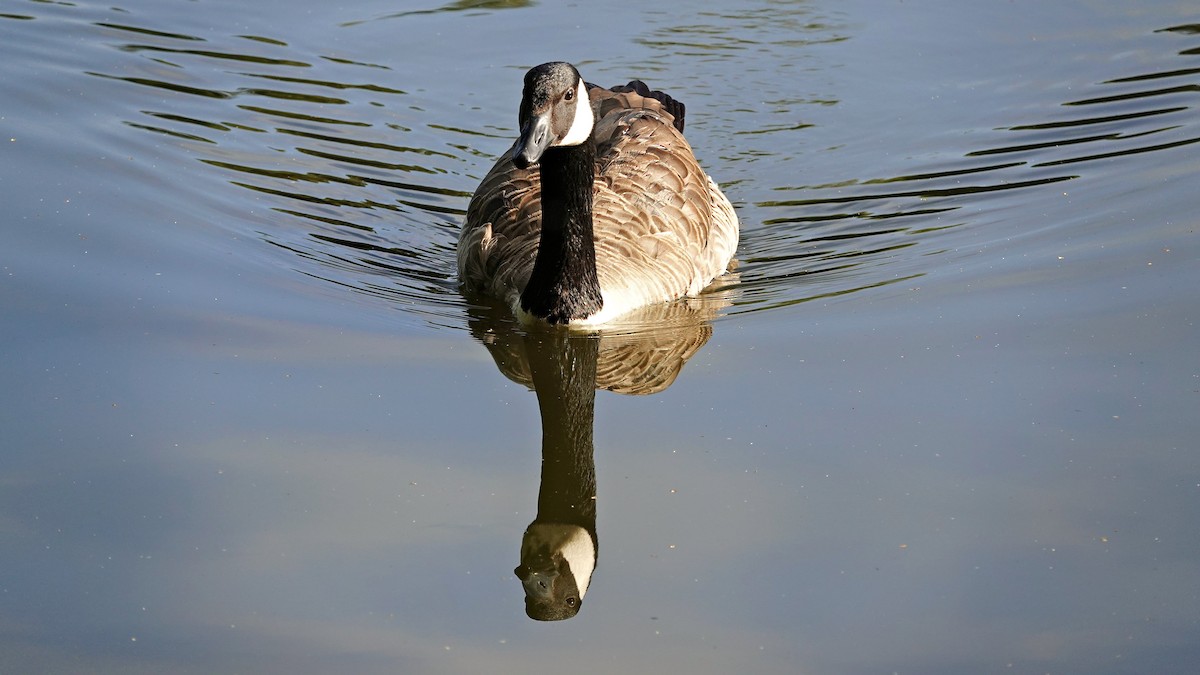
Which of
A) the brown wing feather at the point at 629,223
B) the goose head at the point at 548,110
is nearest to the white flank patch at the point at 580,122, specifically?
the goose head at the point at 548,110

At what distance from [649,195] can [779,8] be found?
5958mm

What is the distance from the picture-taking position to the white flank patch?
7.97 m

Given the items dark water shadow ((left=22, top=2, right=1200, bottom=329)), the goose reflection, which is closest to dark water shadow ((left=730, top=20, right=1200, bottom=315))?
dark water shadow ((left=22, top=2, right=1200, bottom=329))

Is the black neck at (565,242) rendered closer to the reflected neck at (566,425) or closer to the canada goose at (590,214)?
the canada goose at (590,214)

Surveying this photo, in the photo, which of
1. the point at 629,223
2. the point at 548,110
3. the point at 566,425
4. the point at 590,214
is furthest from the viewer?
the point at 629,223

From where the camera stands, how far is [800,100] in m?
13.1

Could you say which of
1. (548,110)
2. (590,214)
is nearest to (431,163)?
(590,214)

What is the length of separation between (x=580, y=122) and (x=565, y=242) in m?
0.70

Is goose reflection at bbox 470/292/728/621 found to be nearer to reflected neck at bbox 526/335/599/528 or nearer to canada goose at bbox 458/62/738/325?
reflected neck at bbox 526/335/599/528

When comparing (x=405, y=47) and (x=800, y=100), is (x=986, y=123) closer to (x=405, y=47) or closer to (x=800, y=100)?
(x=800, y=100)

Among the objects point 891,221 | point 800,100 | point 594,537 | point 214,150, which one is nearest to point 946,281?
point 891,221

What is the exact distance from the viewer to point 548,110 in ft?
25.3

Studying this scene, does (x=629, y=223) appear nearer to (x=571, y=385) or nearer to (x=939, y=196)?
(x=571, y=385)

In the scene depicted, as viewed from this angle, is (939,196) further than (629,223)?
Yes
